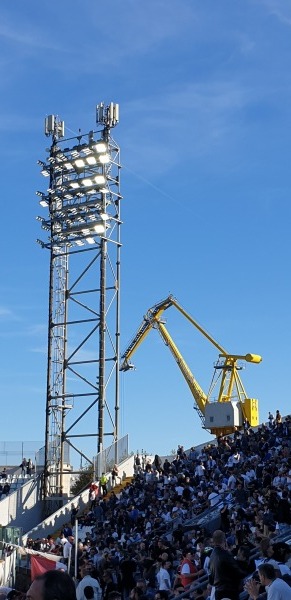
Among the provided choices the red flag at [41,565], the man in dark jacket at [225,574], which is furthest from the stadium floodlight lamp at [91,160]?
the man in dark jacket at [225,574]

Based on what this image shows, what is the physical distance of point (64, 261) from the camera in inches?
1576

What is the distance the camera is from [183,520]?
24156mm

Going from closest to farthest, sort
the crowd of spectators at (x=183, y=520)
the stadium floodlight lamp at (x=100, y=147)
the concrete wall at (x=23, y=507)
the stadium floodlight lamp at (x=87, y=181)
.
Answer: the crowd of spectators at (x=183, y=520), the concrete wall at (x=23, y=507), the stadium floodlight lamp at (x=100, y=147), the stadium floodlight lamp at (x=87, y=181)

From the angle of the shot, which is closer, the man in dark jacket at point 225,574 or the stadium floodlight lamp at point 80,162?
the man in dark jacket at point 225,574

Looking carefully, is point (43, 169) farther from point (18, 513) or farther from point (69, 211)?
point (18, 513)

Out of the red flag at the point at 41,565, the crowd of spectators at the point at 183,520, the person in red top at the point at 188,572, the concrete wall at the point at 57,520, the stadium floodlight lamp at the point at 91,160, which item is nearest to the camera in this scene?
the person in red top at the point at 188,572

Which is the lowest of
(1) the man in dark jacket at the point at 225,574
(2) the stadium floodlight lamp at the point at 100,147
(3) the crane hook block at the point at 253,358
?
(1) the man in dark jacket at the point at 225,574

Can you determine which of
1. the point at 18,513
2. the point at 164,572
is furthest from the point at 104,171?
the point at 164,572

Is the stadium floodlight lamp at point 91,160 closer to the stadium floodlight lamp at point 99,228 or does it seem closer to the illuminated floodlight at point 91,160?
the illuminated floodlight at point 91,160

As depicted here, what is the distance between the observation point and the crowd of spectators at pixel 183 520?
575 inches

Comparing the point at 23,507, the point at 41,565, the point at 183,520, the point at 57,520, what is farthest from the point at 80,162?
the point at 41,565

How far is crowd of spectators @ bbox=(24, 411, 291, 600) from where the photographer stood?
47.9ft

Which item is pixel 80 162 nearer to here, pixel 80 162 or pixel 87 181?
pixel 80 162

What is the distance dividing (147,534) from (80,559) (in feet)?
8.61
